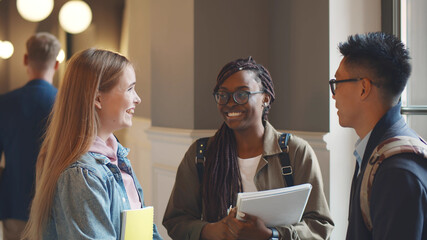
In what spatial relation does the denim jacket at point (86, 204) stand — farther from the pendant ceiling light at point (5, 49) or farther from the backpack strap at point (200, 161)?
the pendant ceiling light at point (5, 49)

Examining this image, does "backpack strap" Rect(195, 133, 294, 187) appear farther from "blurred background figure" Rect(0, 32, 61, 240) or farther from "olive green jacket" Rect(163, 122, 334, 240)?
"blurred background figure" Rect(0, 32, 61, 240)

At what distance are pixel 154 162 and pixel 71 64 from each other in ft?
7.75

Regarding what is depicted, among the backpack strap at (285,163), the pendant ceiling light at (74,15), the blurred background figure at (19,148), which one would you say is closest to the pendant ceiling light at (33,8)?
the pendant ceiling light at (74,15)

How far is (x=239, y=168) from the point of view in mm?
2146

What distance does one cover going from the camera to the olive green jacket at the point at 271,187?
2.05 metres

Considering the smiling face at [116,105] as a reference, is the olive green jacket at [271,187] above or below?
below

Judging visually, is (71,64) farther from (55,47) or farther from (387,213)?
(55,47)

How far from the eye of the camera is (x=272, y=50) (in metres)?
3.42

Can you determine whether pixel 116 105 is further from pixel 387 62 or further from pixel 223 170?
pixel 387 62

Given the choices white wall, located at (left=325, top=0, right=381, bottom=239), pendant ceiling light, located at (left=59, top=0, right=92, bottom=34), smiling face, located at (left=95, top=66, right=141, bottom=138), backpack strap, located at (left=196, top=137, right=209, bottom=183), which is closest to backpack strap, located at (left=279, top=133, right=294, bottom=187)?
backpack strap, located at (left=196, top=137, right=209, bottom=183)

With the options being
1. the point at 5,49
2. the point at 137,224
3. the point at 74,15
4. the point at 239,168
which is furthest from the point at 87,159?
the point at 5,49

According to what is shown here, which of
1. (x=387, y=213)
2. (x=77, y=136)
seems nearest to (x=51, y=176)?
(x=77, y=136)

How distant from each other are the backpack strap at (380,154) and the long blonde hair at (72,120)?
0.90 m

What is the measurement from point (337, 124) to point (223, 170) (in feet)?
3.57
